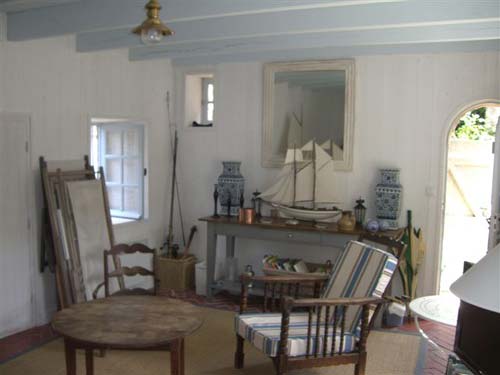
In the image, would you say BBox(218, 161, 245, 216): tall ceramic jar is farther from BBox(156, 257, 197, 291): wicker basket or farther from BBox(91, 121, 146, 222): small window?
BBox(91, 121, 146, 222): small window

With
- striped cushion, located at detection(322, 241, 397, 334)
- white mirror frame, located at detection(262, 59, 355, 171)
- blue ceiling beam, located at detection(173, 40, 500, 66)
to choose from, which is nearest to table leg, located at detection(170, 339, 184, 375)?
striped cushion, located at detection(322, 241, 397, 334)

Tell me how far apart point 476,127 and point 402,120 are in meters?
3.85

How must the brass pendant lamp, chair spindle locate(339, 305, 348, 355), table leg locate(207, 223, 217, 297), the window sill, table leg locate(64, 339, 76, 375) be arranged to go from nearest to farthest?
the brass pendant lamp
table leg locate(64, 339, 76, 375)
chair spindle locate(339, 305, 348, 355)
table leg locate(207, 223, 217, 297)
the window sill

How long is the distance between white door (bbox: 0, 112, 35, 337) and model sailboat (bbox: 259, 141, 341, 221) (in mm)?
2166

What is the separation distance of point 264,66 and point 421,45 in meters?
1.54

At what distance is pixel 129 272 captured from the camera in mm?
3482

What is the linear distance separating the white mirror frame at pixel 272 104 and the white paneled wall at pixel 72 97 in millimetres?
1166

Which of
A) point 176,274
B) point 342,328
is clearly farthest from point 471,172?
point 342,328

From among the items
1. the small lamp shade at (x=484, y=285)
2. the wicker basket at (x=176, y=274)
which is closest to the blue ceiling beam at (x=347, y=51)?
the wicker basket at (x=176, y=274)

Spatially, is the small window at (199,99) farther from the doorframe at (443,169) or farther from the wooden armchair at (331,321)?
the wooden armchair at (331,321)

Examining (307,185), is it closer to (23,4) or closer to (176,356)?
(176,356)

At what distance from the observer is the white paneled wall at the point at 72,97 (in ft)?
12.7

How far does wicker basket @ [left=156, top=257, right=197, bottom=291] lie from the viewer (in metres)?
5.27

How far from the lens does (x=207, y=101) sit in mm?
5738
